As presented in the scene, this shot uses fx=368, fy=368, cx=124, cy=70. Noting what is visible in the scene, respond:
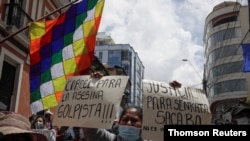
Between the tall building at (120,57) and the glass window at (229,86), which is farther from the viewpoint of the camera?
the tall building at (120,57)

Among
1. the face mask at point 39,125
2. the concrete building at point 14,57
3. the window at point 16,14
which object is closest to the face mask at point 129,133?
the face mask at point 39,125

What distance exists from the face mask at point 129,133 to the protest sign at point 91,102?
162 millimetres

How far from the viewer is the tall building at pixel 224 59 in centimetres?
5303

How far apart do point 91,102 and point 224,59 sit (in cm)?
5633

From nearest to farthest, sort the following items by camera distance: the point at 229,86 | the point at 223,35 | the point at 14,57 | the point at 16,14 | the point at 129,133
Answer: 1. the point at 129,133
2. the point at 14,57
3. the point at 16,14
4. the point at 229,86
5. the point at 223,35

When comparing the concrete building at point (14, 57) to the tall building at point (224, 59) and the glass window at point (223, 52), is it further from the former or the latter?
the glass window at point (223, 52)

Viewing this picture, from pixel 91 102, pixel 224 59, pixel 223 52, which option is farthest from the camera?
pixel 223 52

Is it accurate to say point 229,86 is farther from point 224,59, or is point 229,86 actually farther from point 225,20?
point 225,20

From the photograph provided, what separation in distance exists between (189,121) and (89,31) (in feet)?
9.00

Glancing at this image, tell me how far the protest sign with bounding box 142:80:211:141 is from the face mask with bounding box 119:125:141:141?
15 cm

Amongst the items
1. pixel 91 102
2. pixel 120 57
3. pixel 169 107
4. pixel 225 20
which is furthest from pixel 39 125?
pixel 120 57

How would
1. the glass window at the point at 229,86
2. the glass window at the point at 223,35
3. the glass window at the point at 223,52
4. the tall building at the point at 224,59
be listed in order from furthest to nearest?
the glass window at the point at 223,35 → the glass window at the point at 223,52 → the tall building at the point at 224,59 → the glass window at the point at 229,86

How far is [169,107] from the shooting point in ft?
13.2

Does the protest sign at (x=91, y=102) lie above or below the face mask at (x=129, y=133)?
above
